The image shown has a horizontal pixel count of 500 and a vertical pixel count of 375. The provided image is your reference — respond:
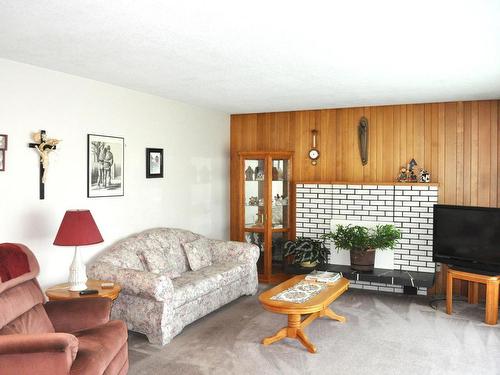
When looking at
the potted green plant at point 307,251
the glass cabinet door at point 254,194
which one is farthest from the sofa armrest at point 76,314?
the glass cabinet door at point 254,194

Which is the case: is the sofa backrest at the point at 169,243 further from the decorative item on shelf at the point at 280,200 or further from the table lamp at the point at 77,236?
the decorative item on shelf at the point at 280,200

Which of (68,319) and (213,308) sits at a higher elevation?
(68,319)

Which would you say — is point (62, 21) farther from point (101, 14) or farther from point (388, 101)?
point (388, 101)

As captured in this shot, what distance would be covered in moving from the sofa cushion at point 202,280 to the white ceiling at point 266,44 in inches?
76.6

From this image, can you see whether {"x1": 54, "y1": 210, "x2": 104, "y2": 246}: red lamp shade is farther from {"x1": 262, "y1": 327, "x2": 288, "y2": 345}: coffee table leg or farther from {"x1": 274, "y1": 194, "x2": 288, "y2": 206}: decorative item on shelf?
{"x1": 274, "y1": 194, "x2": 288, "y2": 206}: decorative item on shelf

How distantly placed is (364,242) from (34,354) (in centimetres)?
407

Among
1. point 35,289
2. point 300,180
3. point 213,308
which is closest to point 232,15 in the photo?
point 35,289

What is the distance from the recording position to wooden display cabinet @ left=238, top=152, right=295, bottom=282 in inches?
251

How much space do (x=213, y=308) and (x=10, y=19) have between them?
3.23 meters

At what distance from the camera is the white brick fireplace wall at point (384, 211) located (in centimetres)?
575

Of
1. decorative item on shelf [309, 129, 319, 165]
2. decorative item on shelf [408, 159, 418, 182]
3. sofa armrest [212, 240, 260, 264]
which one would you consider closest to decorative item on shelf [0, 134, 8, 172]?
sofa armrest [212, 240, 260, 264]

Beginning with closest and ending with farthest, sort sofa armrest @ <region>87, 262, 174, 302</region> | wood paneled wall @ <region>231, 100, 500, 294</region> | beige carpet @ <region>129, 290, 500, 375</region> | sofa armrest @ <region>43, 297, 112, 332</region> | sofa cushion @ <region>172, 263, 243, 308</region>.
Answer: sofa armrest @ <region>43, 297, 112, 332</region> → beige carpet @ <region>129, 290, 500, 375</region> → sofa armrest @ <region>87, 262, 174, 302</region> → sofa cushion @ <region>172, 263, 243, 308</region> → wood paneled wall @ <region>231, 100, 500, 294</region>

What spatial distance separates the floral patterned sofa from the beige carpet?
0.17 metres

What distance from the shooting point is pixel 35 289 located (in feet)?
10.5
